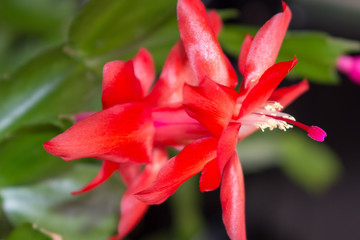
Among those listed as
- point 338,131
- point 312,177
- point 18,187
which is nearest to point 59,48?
point 18,187

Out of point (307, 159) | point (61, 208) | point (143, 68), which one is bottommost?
point (307, 159)

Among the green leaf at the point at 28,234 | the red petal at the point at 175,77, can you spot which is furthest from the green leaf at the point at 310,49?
the green leaf at the point at 28,234

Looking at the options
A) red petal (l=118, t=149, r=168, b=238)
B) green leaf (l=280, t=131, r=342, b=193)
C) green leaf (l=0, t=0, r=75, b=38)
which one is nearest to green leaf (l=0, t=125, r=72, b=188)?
red petal (l=118, t=149, r=168, b=238)

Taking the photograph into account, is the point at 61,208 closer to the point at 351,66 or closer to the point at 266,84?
the point at 266,84

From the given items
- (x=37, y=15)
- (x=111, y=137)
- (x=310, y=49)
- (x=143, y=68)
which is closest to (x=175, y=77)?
(x=143, y=68)

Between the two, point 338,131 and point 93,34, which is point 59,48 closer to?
point 93,34

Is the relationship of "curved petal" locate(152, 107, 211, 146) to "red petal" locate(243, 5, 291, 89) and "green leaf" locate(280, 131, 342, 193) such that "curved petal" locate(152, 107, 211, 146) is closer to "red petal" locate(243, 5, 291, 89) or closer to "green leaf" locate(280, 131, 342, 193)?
"red petal" locate(243, 5, 291, 89)

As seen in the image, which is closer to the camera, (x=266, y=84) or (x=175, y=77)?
(x=266, y=84)
